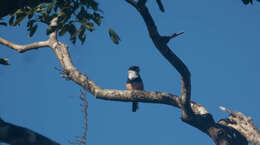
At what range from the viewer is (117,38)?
4.02 metres

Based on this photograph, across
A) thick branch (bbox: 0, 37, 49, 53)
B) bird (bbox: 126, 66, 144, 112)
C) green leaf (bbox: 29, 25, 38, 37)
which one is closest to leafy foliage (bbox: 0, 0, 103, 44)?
green leaf (bbox: 29, 25, 38, 37)

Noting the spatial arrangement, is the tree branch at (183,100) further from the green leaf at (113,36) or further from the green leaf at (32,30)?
the green leaf at (113,36)

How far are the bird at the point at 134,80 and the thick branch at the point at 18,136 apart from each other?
20.6 feet

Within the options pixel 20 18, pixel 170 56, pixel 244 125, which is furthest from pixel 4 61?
pixel 244 125

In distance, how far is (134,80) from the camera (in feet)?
26.6

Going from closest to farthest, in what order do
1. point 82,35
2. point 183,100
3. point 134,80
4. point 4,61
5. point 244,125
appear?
1. point 4,61
2. point 82,35
3. point 183,100
4. point 244,125
5. point 134,80

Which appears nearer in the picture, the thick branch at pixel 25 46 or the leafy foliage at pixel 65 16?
the leafy foliage at pixel 65 16

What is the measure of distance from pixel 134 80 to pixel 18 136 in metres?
6.35

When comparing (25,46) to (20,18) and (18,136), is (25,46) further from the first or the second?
(18,136)

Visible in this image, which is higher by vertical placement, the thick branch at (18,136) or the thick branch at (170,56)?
the thick branch at (170,56)

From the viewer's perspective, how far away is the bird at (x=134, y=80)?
8078 millimetres

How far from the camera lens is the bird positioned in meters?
8.08

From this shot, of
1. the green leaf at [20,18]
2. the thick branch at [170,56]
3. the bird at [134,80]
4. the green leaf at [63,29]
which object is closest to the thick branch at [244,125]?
the thick branch at [170,56]

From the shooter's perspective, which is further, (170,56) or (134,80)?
(134,80)
